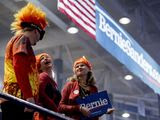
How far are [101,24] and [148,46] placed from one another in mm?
5973

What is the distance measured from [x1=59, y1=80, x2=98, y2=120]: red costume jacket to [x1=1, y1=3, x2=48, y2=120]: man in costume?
0.75 meters

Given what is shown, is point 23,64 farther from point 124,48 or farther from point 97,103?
point 124,48

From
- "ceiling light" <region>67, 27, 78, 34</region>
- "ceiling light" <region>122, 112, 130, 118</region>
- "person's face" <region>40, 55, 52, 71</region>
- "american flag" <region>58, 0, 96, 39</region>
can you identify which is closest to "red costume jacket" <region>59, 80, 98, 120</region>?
"person's face" <region>40, 55, 52, 71</region>

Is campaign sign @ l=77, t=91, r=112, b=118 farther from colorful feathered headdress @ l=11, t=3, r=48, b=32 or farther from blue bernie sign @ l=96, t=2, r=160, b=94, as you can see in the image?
blue bernie sign @ l=96, t=2, r=160, b=94

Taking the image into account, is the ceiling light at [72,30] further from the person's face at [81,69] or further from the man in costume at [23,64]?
the man in costume at [23,64]

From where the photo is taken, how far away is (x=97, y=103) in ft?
12.5

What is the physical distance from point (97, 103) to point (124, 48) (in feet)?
14.3

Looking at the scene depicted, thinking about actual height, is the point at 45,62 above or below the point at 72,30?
below

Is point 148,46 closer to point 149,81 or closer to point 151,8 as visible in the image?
point 151,8

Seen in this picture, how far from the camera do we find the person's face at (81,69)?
14.3ft

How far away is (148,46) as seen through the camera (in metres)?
13.0

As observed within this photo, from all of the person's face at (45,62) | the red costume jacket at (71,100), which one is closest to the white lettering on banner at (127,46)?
the red costume jacket at (71,100)

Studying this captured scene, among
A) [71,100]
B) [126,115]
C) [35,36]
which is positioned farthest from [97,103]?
[126,115]

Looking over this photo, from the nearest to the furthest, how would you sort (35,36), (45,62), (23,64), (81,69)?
(23,64) → (35,36) → (45,62) → (81,69)
